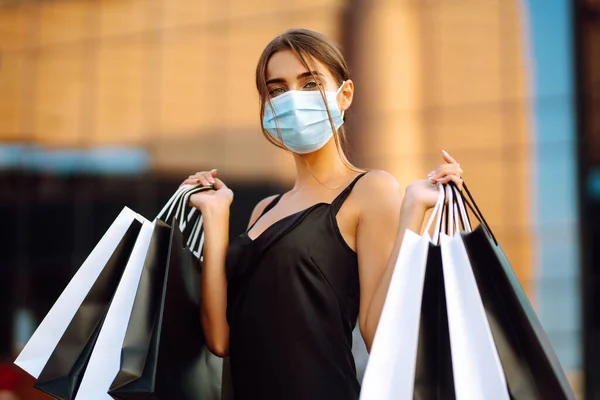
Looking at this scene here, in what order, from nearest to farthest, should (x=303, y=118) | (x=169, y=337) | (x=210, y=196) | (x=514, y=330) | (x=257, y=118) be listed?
(x=514, y=330), (x=169, y=337), (x=303, y=118), (x=210, y=196), (x=257, y=118)

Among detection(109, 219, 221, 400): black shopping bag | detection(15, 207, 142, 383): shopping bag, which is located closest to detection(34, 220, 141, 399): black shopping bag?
detection(15, 207, 142, 383): shopping bag

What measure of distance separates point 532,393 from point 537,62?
12.5 metres

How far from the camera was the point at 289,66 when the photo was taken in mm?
2518

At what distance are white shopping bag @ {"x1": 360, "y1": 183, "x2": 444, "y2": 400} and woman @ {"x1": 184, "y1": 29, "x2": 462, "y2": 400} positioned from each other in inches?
3.6

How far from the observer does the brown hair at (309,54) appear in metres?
2.50

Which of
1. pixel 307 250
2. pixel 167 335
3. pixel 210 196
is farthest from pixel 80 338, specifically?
pixel 307 250

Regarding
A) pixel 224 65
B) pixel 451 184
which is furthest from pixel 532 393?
pixel 224 65

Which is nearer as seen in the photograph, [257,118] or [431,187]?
[431,187]

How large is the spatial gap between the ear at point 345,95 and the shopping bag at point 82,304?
71cm

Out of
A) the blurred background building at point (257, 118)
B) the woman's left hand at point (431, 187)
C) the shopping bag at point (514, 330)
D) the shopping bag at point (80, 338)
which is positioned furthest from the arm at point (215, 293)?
the blurred background building at point (257, 118)

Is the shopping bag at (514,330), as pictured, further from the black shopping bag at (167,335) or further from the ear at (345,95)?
the black shopping bag at (167,335)

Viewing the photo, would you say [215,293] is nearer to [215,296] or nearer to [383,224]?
[215,296]

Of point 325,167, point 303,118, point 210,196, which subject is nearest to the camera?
point 303,118

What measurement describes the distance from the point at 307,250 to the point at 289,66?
0.56 meters
